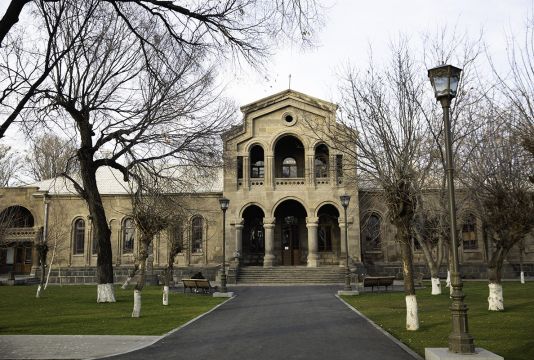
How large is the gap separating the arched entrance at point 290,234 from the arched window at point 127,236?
11.7 metres

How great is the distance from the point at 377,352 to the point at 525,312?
8.25 m

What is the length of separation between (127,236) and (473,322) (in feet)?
103

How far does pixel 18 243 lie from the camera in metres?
40.2

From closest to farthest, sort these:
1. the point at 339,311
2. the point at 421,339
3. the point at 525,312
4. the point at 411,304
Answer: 1. the point at 421,339
2. the point at 411,304
3. the point at 525,312
4. the point at 339,311

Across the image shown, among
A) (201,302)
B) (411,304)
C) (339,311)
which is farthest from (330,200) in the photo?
(411,304)

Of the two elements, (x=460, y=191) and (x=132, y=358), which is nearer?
(x=132, y=358)

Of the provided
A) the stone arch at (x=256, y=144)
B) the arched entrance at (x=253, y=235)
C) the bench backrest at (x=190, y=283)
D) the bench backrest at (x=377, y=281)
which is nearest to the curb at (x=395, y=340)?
the bench backrest at (x=377, y=281)

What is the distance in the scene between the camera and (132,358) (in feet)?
30.3

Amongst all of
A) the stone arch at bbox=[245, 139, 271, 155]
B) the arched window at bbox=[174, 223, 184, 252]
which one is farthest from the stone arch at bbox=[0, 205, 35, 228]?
the stone arch at bbox=[245, 139, 271, 155]

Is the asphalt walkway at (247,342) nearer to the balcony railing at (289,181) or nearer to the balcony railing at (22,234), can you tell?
the balcony railing at (289,181)

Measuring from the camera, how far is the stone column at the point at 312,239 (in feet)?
115

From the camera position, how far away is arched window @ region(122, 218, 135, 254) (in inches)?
1551

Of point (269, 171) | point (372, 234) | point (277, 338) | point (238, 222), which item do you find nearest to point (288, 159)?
point (269, 171)

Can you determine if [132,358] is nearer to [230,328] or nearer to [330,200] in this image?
[230,328]
